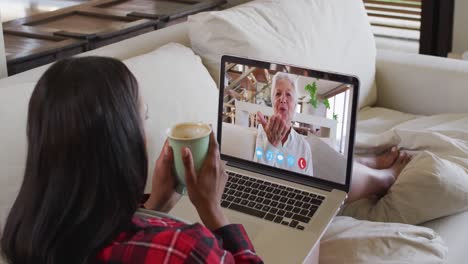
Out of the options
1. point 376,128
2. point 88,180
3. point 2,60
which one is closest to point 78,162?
point 88,180

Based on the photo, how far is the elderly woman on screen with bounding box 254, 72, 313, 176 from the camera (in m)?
1.42

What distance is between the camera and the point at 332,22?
7.55ft

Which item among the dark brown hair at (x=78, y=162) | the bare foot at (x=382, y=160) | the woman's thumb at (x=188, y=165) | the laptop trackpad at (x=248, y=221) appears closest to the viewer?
the dark brown hair at (x=78, y=162)

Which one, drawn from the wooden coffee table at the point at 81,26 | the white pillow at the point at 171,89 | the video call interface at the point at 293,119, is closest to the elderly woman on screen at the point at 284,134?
the video call interface at the point at 293,119

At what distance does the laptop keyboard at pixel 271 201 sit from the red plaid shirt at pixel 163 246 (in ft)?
1.14

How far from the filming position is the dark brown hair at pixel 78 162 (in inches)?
35.9

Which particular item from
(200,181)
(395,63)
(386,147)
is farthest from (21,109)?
(395,63)

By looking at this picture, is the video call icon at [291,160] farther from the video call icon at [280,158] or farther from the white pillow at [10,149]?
the white pillow at [10,149]

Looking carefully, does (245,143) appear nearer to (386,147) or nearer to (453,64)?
(386,147)

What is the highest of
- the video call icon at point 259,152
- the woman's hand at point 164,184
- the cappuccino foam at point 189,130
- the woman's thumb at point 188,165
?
the cappuccino foam at point 189,130

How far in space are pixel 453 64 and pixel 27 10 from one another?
4.96 ft

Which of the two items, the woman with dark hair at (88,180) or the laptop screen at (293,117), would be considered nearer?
the woman with dark hair at (88,180)

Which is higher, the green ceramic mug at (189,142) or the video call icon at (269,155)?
the green ceramic mug at (189,142)

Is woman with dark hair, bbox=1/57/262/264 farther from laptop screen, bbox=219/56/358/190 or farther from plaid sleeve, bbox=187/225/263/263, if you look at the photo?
laptop screen, bbox=219/56/358/190
